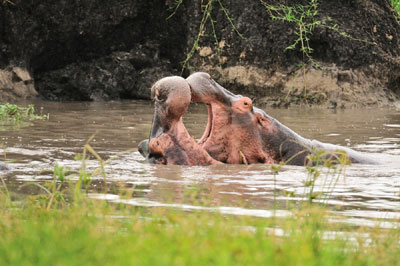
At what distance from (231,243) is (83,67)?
1033cm

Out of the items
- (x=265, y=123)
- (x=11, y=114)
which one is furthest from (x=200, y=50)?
(x=265, y=123)

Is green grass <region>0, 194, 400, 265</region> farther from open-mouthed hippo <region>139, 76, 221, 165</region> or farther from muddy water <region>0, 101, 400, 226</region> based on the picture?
open-mouthed hippo <region>139, 76, 221, 165</region>

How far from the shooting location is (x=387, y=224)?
13.5 ft

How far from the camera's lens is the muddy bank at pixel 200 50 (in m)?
12.5

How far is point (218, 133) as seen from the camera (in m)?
5.82

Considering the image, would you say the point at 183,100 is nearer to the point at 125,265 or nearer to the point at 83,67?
the point at 125,265

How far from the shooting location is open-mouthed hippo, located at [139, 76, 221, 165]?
5.52 m

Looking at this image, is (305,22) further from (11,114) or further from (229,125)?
(229,125)

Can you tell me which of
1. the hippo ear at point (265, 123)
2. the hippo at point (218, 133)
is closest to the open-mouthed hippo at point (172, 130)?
the hippo at point (218, 133)

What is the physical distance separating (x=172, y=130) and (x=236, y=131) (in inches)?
18.9

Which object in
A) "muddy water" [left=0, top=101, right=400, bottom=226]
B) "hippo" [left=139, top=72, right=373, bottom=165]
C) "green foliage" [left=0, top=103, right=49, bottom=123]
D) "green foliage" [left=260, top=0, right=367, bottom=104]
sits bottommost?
"muddy water" [left=0, top=101, right=400, bottom=226]

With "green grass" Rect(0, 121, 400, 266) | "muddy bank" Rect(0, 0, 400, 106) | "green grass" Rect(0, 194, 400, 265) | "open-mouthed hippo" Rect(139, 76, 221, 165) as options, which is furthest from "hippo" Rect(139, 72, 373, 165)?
"muddy bank" Rect(0, 0, 400, 106)

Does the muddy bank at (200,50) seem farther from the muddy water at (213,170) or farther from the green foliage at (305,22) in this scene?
the muddy water at (213,170)

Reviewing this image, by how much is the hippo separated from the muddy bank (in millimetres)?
6219
